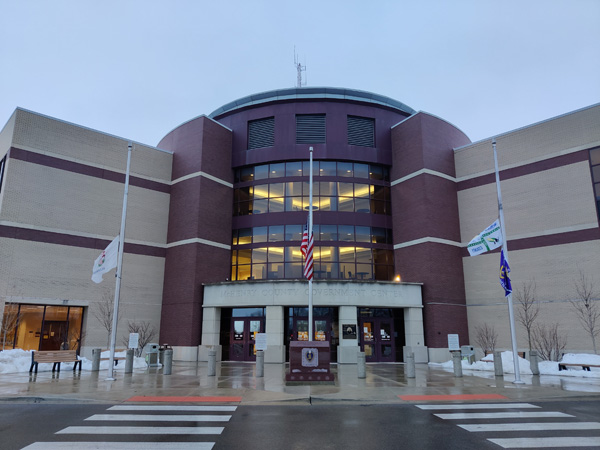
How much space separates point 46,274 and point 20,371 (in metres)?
10.1

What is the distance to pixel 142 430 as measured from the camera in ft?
28.7

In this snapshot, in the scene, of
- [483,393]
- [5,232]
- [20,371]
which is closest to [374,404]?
[483,393]

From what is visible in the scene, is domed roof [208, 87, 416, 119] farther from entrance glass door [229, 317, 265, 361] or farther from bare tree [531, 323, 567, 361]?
bare tree [531, 323, 567, 361]

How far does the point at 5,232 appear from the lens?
2662 cm

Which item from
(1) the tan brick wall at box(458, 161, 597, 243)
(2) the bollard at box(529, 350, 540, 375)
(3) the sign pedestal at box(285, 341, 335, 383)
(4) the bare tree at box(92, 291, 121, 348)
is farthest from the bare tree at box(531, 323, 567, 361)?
(4) the bare tree at box(92, 291, 121, 348)

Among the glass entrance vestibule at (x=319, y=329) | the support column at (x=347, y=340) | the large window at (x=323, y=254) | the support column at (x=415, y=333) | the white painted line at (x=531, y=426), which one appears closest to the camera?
the white painted line at (x=531, y=426)

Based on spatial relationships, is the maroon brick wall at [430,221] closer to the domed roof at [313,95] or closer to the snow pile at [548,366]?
the domed roof at [313,95]

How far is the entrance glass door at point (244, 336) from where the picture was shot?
29.7m

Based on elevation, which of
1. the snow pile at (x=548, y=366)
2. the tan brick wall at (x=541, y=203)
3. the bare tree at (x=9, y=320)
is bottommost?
the snow pile at (x=548, y=366)

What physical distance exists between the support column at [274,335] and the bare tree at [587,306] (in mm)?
17606

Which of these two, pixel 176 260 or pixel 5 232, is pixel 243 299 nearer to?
pixel 176 260

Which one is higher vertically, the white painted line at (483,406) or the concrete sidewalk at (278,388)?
the concrete sidewalk at (278,388)

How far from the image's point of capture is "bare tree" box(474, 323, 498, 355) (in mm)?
28938

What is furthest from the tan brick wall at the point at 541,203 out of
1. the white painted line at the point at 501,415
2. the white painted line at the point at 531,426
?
the white painted line at the point at 531,426
